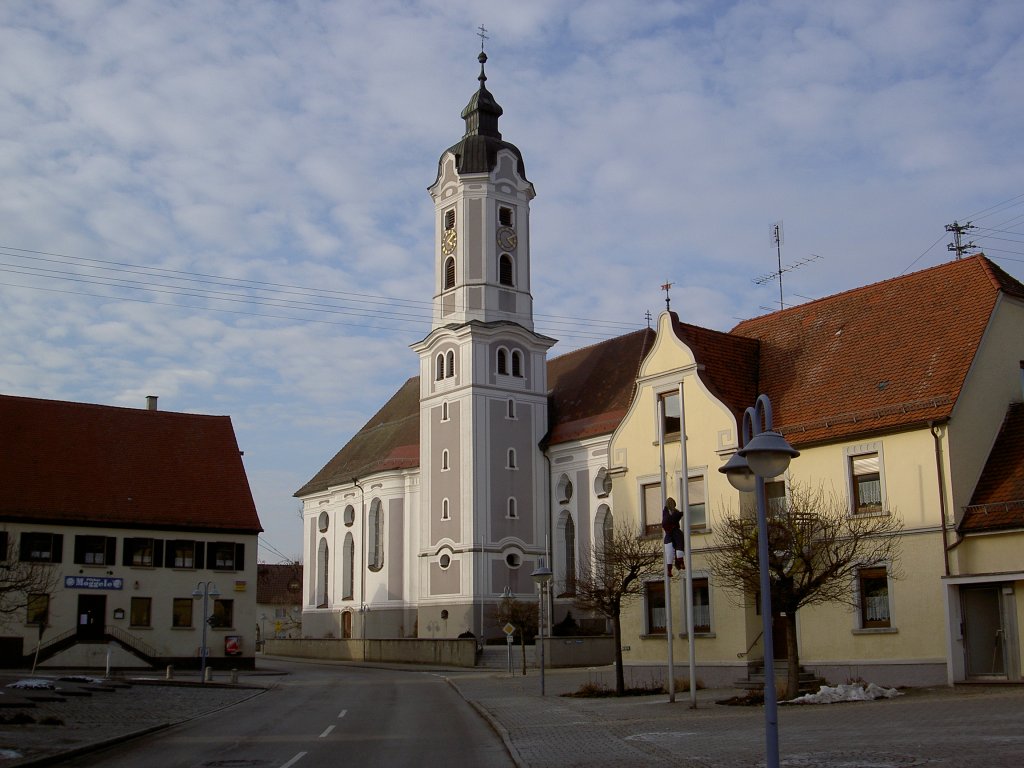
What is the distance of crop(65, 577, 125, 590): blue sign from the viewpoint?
159 feet

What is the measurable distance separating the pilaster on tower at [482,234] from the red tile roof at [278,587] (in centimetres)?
5093

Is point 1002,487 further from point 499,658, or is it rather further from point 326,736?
point 499,658

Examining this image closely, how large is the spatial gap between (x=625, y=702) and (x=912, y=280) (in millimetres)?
14260

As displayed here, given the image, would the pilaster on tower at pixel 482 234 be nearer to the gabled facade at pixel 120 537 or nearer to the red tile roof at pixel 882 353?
the gabled facade at pixel 120 537

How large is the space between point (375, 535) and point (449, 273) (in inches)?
665

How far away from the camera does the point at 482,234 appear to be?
65062 mm

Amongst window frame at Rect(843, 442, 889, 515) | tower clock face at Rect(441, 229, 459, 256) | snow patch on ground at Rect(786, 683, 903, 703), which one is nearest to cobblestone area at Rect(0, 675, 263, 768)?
snow patch on ground at Rect(786, 683, 903, 703)

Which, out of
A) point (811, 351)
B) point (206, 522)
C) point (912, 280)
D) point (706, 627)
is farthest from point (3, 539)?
point (912, 280)

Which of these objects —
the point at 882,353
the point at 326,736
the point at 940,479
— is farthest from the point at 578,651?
the point at 326,736

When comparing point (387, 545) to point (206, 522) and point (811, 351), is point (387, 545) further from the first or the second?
point (811, 351)

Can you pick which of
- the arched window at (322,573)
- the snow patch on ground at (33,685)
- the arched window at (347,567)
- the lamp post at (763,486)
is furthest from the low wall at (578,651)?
the lamp post at (763,486)

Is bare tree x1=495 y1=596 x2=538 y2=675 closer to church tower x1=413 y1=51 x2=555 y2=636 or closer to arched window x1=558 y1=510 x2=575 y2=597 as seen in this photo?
church tower x1=413 y1=51 x2=555 y2=636

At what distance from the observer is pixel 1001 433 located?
92.6 ft

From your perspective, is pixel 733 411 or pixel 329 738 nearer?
pixel 329 738
